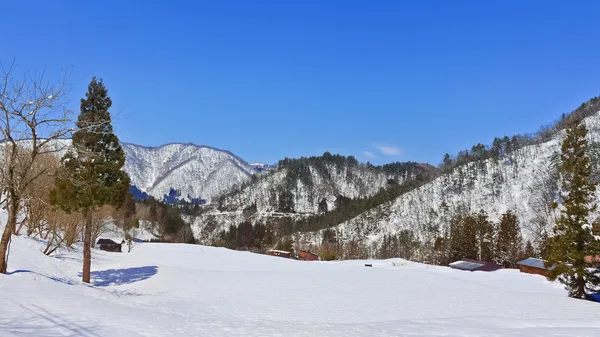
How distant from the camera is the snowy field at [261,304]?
10906 millimetres

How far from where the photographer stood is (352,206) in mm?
188625

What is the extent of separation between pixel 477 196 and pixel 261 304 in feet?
509

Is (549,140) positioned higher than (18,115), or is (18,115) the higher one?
(549,140)

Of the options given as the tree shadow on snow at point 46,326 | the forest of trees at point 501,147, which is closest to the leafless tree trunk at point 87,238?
the tree shadow on snow at point 46,326

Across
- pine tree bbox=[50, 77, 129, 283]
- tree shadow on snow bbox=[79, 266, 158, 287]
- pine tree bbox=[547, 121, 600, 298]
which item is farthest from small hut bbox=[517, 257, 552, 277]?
pine tree bbox=[50, 77, 129, 283]

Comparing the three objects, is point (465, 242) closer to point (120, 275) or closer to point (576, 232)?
point (576, 232)

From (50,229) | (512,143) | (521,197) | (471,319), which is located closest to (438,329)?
(471,319)

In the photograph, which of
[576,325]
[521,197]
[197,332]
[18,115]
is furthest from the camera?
[521,197]

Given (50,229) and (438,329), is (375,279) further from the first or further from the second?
(50,229)

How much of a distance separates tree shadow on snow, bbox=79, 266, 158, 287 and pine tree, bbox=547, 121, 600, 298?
29.4m

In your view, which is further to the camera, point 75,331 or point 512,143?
→ point 512,143

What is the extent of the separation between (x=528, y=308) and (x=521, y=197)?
14334 cm

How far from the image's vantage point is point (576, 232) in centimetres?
2791

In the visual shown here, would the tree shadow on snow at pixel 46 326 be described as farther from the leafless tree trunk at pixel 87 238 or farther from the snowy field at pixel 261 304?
the leafless tree trunk at pixel 87 238
